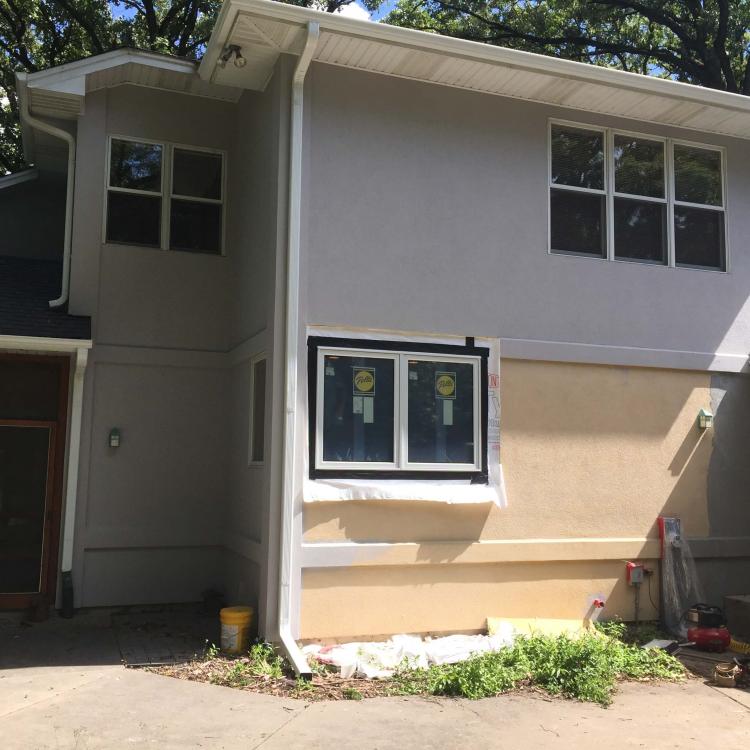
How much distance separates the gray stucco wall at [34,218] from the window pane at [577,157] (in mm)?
6691

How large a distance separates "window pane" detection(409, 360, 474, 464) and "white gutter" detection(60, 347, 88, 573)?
3.63 metres

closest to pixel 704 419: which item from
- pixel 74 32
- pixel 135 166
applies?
pixel 135 166

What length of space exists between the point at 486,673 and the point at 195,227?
623 centimetres

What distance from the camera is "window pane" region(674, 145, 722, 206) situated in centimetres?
912

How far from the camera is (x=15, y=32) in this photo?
53.1 ft

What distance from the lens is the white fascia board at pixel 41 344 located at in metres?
7.96

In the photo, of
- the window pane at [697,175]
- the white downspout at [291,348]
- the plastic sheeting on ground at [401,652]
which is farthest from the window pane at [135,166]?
the window pane at [697,175]

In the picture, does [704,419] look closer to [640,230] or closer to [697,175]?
[640,230]

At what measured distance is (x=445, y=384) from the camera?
25.8ft

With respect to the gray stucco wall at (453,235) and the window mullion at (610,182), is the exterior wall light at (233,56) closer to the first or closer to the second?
the gray stucco wall at (453,235)

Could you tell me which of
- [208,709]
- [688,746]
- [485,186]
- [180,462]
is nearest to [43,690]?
[208,709]

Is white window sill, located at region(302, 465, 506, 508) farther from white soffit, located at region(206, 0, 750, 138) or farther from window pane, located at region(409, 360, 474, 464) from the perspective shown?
white soffit, located at region(206, 0, 750, 138)

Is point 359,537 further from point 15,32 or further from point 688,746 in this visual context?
point 15,32

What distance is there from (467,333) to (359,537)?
2.28m
